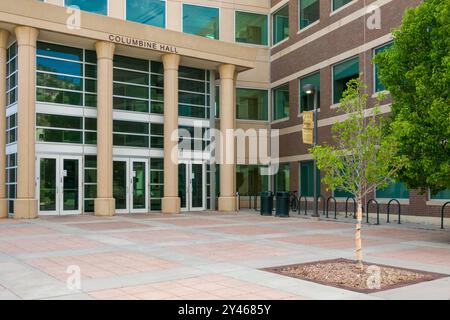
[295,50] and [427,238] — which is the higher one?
[295,50]

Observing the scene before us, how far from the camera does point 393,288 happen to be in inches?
293

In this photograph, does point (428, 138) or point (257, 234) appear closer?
point (428, 138)

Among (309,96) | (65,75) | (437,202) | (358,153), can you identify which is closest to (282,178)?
(309,96)

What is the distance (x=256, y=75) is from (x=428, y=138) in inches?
714

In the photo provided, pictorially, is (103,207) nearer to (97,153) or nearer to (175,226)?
(97,153)

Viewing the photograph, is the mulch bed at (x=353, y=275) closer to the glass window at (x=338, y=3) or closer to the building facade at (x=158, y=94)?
the building facade at (x=158, y=94)

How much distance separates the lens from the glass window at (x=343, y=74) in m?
22.9

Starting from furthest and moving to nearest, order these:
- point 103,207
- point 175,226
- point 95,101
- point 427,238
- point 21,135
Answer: point 95,101
point 103,207
point 21,135
point 175,226
point 427,238

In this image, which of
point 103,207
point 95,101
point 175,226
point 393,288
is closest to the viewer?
point 393,288

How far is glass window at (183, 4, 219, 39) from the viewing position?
26.2 metres

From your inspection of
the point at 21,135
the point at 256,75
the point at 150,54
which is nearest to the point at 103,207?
the point at 21,135

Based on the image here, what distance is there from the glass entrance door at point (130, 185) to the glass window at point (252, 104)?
24.8 ft

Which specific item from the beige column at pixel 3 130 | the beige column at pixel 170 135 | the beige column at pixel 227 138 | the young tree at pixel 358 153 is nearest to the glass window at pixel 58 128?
the beige column at pixel 3 130

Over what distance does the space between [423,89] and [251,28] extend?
1825cm
